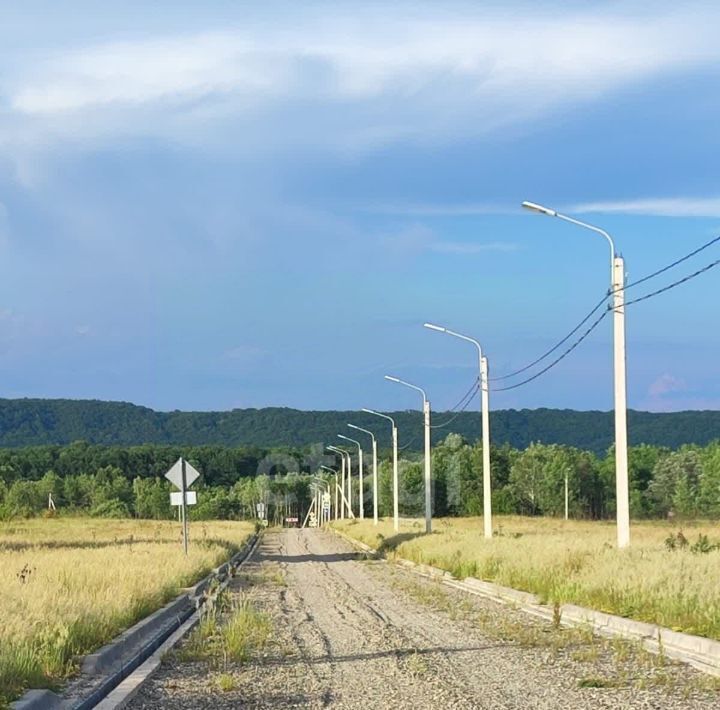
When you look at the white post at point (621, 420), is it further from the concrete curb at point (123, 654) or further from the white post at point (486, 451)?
the white post at point (486, 451)

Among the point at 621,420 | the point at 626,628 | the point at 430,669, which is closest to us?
the point at 430,669

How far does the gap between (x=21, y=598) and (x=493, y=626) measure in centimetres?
661

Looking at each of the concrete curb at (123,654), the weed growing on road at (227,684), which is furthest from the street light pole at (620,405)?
the weed growing on road at (227,684)

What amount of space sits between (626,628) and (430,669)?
4.33 meters

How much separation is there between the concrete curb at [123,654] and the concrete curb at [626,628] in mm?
5632

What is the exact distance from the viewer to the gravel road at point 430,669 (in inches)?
427

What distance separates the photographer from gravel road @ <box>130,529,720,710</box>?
10844 mm

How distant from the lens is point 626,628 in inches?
631

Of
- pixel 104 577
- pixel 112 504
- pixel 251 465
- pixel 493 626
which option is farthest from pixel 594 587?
pixel 251 465

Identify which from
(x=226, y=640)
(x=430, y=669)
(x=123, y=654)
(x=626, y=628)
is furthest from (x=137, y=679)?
(x=626, y=628)

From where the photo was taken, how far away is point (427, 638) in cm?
1584

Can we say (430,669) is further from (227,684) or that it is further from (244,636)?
(244,636)

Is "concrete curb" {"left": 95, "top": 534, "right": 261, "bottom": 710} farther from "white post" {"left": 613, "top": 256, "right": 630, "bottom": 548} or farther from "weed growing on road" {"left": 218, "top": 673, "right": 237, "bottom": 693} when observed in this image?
"white post" {"left": 613, "top": 256, "right": 630, "bottom": 548}

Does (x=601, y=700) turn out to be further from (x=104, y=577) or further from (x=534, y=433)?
(x=534, y=433)
